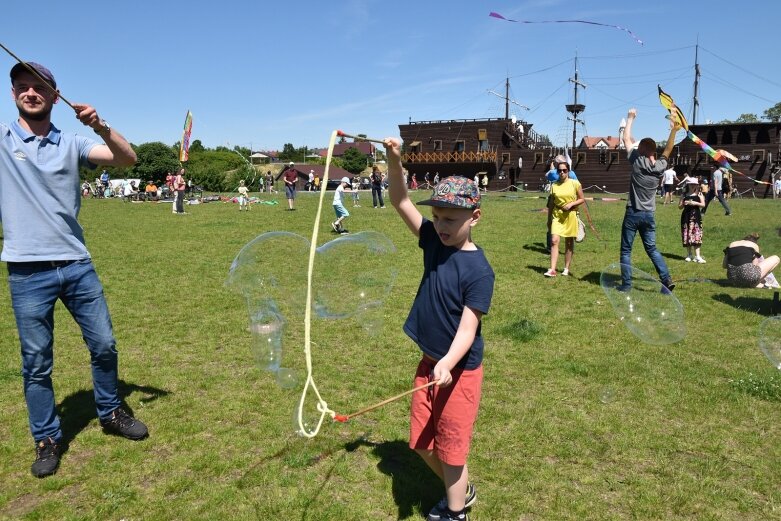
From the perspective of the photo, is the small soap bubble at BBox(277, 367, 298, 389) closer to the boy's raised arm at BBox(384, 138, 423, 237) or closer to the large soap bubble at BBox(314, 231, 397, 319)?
the large soap bubble at BBox(314, 231, 397, 319)

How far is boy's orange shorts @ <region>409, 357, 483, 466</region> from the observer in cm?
314

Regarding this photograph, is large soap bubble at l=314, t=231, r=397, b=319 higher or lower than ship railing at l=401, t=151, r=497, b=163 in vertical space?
lower

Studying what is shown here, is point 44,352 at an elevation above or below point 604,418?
above

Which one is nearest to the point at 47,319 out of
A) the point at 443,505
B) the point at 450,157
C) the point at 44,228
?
the point at 44,228

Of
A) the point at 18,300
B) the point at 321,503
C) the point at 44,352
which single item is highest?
the point at 18,300

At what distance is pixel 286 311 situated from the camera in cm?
807

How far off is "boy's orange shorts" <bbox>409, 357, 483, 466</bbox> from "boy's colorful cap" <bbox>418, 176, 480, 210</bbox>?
966 millimetres

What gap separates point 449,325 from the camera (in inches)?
123

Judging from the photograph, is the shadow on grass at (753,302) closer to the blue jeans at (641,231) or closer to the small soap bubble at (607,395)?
the blue jeans at (641,231)

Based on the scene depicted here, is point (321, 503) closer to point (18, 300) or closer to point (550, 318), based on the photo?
point (18, 300)

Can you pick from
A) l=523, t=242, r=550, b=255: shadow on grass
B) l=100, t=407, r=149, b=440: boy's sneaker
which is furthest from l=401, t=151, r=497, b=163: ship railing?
l=100, t=407, r=149, b=440: boy's sneaker

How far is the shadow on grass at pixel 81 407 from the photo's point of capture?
4.52 meters

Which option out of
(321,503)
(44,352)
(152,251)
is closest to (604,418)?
(321,503)

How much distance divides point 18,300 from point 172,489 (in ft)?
5.55
